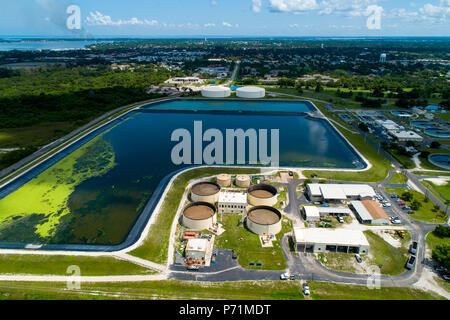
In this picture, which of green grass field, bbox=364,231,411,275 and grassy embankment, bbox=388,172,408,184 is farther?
grassy embankment, bbox=388,172,408,184

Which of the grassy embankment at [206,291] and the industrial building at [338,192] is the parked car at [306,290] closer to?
the grassy embankment at [206,291]

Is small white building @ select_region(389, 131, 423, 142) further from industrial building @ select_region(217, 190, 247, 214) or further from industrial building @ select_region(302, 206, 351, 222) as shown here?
industrial building @ select_region(217, 190, 247, 214)

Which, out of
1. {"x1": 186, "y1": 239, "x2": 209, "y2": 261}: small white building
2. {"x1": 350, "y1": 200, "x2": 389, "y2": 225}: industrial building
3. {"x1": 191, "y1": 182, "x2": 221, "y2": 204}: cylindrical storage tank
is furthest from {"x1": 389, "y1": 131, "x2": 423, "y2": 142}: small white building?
{"x1": 186, "y1": 239, "x2": 209, "y2": 261}: small white building

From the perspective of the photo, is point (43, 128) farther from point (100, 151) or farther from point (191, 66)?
point (191, 66)

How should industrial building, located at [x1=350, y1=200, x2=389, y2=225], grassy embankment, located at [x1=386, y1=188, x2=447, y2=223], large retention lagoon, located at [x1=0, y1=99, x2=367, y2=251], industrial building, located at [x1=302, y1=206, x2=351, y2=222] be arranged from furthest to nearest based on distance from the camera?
industrial building, located at [x1=302, y1=206, x2=351, y2=222] → grassy embankment, located at [x1=386, y1=188, x2=447, y2=223] → industrial building, located at [x1=350, y1=200, x2=389, y2=225] → large retention lagoon, located at [x1=0, y1=99, x2=367, y2=251]
